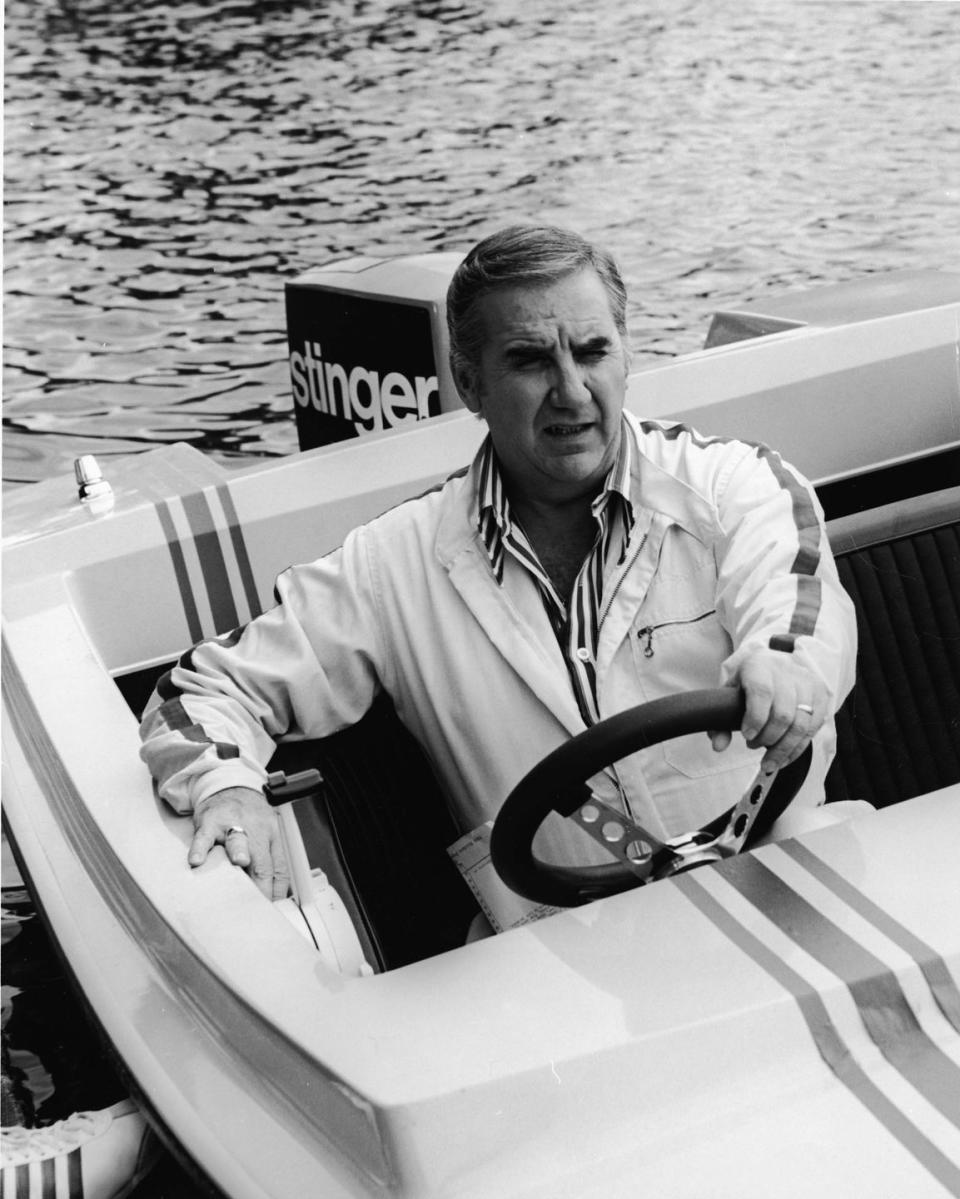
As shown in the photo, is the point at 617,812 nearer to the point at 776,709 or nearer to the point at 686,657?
the point at 776,709

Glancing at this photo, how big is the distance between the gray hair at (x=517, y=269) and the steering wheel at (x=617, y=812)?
1.91 ft

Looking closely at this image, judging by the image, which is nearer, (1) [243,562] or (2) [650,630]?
(2) [650,630]

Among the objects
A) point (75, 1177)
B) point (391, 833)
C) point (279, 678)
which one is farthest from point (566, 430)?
point (75, 1177)

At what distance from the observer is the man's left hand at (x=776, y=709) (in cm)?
144

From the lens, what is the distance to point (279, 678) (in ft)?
6.16

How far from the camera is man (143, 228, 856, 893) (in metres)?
1.77

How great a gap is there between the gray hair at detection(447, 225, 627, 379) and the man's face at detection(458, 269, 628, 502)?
1cm

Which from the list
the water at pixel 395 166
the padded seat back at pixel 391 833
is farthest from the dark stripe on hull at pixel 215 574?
the water at pixel 395 166

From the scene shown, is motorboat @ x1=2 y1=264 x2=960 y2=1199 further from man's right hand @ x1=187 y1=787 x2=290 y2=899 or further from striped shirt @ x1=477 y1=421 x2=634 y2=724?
striped shirt @ x1=477 y1=421 x2=634 y2=724

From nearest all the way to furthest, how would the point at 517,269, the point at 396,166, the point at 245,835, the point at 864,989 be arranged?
the point at 864,989
the point at 245,835
the point at 517,269
the point at 396,166

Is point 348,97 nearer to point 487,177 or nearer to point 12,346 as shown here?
point 487,177

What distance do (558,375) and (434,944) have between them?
732mm

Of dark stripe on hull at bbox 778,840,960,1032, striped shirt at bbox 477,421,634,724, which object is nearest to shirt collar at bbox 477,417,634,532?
striped shirt at bbox 477,421,634,724

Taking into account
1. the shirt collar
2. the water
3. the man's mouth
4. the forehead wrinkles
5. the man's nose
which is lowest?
the water
